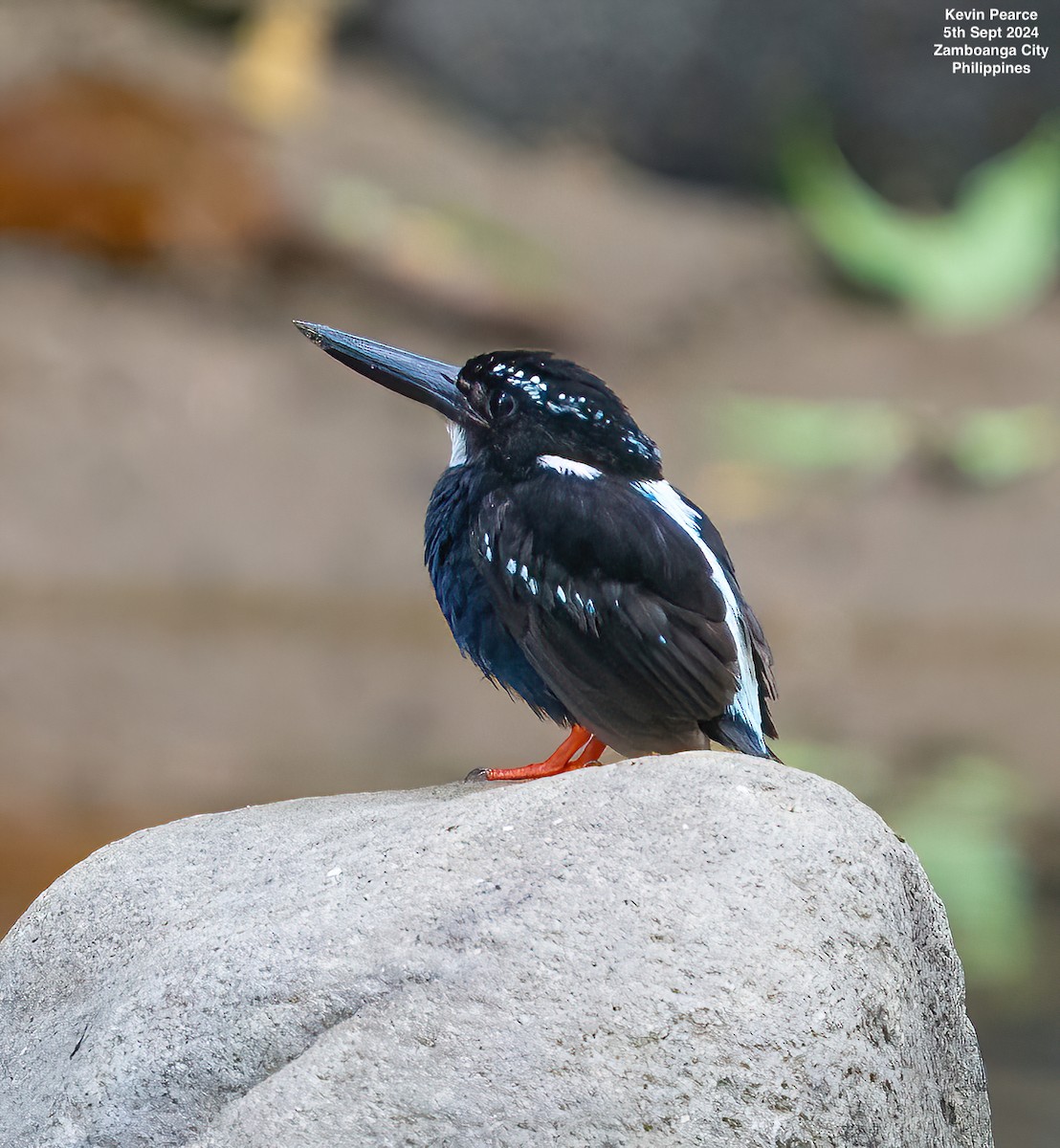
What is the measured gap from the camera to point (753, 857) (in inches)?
112

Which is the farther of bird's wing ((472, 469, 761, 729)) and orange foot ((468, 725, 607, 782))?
orange foot ((468, 725, 607, 782))

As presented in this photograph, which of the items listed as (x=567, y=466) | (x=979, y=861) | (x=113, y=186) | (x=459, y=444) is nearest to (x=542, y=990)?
(x=567, y=466)

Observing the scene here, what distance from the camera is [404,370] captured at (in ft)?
13.1

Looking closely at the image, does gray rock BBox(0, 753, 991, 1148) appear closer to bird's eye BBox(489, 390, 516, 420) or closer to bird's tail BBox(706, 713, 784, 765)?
bird's tail BBox(706, 713, 784, 765)

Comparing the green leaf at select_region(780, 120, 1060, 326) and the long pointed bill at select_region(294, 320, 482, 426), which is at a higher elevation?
the green leaf at select_region(780, 120, 1060, 326)

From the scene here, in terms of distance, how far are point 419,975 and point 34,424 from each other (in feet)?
40.2

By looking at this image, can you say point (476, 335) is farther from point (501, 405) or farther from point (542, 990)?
point (542, 990)

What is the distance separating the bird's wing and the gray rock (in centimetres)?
38

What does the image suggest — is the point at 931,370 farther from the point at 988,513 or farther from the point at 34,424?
the point at 34,424

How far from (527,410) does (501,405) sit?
10 cm

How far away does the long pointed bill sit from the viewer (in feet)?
12.9

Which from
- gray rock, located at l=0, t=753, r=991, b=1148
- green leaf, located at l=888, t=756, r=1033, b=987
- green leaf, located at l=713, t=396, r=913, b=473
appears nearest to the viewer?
gray rock, located at l=0, t=753, r=991, b=1148

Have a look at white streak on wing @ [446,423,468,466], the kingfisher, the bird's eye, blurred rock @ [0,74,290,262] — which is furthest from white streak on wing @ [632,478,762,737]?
blurred rock @ [0,74,290,262]

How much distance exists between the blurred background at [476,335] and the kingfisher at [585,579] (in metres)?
4.30
